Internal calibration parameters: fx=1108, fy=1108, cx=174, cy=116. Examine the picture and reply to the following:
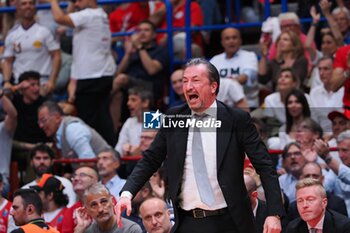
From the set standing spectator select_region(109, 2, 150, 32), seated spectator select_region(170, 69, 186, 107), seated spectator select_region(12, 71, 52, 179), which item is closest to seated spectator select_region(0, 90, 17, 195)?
seated spectator select_region(12, 71, 52, 179)

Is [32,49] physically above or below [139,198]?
above

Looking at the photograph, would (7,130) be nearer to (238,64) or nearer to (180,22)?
(238,64)

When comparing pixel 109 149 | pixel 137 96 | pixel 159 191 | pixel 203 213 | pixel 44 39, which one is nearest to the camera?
pixel 203 213

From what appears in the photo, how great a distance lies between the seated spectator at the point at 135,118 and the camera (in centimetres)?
1352

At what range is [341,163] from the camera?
1143 cm

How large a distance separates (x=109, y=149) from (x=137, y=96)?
1297mm

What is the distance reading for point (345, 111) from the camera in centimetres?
1241

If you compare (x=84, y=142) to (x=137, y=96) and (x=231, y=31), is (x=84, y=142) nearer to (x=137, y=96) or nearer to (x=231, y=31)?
(x=137, y=96)

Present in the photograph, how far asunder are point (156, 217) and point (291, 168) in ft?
6.73

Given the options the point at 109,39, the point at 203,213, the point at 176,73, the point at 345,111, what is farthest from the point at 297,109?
the point at 203,213

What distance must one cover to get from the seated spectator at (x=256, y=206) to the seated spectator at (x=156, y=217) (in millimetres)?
870

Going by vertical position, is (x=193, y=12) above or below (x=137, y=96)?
above

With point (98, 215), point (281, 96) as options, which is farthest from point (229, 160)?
point (281, 96)

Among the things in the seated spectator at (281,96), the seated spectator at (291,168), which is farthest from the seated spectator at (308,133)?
the seated spectator at (281,96)
